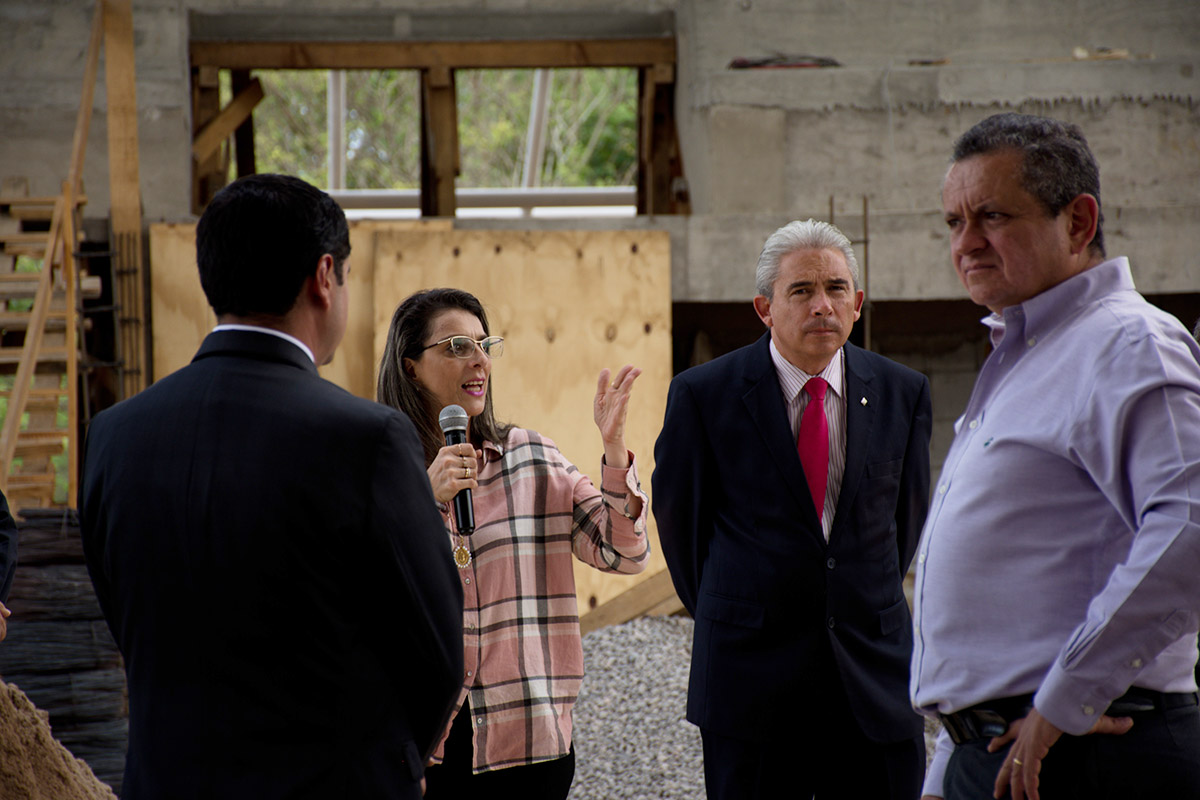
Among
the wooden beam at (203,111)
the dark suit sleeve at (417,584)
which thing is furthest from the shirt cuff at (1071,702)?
the wooden beam at (203,111)

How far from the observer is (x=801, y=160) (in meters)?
8.81

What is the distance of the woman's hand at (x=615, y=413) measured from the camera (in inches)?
115

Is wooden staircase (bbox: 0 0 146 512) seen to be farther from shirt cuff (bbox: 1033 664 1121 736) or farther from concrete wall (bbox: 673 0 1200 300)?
shirt cuff (bbox: 1033 664 1121 736)

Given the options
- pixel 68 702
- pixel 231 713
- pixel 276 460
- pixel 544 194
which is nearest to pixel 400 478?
pixel 276 460

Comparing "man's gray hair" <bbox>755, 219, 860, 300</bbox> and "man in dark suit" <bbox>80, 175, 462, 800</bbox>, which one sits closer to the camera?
"man in dark suit" <bbox>80, 175, 462, 800</bbox>

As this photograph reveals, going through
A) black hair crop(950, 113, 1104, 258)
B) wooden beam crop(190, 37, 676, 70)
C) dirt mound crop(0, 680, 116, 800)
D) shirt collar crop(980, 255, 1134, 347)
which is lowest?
dirt mound crop(0, 680, 116, 800)

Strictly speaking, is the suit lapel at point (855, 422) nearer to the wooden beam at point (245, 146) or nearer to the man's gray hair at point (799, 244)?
the man's gray hair at point (799, 244)

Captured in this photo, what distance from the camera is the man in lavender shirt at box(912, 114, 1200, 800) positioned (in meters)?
1.65

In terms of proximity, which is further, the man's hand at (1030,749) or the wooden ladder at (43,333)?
the wooden ladder at (43,333)

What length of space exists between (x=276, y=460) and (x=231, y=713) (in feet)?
1.22

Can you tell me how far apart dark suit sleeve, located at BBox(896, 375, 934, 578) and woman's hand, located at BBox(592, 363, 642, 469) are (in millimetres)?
871

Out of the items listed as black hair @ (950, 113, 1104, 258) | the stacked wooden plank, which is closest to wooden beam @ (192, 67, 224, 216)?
the stacked wooden plank

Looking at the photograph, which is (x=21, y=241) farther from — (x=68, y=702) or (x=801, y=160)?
(x=801, y=160)

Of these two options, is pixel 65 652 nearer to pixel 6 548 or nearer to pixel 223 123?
pixel 6 548
